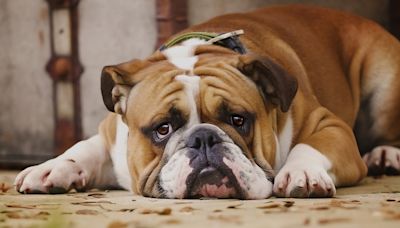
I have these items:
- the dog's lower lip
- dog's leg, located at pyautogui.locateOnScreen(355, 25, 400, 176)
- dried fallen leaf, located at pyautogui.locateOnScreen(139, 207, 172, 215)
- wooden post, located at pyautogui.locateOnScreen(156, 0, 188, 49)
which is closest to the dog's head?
the dog's lower lip

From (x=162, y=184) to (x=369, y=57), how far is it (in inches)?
89.1

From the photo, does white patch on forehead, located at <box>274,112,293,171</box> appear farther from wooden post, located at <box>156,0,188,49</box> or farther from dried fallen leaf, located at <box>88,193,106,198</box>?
wooden post, located at <box>156,0,188,49</box>

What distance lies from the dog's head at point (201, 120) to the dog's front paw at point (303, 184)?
0.20 ft

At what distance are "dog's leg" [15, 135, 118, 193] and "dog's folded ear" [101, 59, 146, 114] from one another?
1.18 ft

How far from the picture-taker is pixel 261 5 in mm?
6992

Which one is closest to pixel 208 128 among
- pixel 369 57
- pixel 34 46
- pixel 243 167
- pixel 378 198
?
pixel 243 167

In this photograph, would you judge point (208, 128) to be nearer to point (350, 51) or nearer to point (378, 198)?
point (378, 198)

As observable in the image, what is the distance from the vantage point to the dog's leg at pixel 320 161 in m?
4.13

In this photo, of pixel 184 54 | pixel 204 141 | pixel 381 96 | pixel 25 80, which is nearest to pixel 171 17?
pixel 25 80

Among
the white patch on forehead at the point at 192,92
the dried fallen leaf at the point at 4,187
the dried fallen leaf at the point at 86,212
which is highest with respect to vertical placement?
the white patch on forehead at the point at 192,92

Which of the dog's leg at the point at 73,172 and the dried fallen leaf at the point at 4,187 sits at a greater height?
the dog's leg at the point at 73,172

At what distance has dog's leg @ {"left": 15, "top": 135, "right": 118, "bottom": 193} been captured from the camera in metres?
4.64

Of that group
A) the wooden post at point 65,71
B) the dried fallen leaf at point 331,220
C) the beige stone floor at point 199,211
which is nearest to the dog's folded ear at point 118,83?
the beige stone floor at point 199,211

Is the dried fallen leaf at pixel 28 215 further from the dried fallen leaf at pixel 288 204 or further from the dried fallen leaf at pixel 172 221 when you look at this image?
the dried fallen leaf at pixel 288 204
